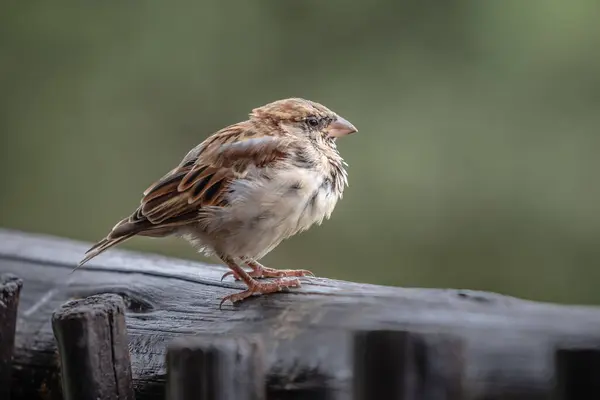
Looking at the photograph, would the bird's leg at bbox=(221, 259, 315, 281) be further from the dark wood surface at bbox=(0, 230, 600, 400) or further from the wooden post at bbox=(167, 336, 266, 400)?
the wooden post at bbox=(167, 336, 266, 400)

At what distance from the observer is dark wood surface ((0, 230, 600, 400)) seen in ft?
6.12

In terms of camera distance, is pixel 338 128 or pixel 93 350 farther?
pixel 338 128

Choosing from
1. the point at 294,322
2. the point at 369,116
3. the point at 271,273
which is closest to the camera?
the point at 294,322

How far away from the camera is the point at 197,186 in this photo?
3.37 metres

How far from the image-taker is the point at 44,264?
3604mm

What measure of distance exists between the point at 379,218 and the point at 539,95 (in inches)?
55.7

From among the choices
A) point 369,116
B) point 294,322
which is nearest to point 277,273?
point 294,322

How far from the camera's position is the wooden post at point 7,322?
2.84 metres

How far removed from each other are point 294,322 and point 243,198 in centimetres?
101

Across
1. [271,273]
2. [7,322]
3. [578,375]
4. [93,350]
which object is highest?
[271,273]

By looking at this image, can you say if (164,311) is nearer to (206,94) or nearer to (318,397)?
(318,397)

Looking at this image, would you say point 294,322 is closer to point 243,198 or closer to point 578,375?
point 578,375

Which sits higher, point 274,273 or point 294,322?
point 274,273

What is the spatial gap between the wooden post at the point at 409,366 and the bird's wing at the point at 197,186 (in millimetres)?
1479
